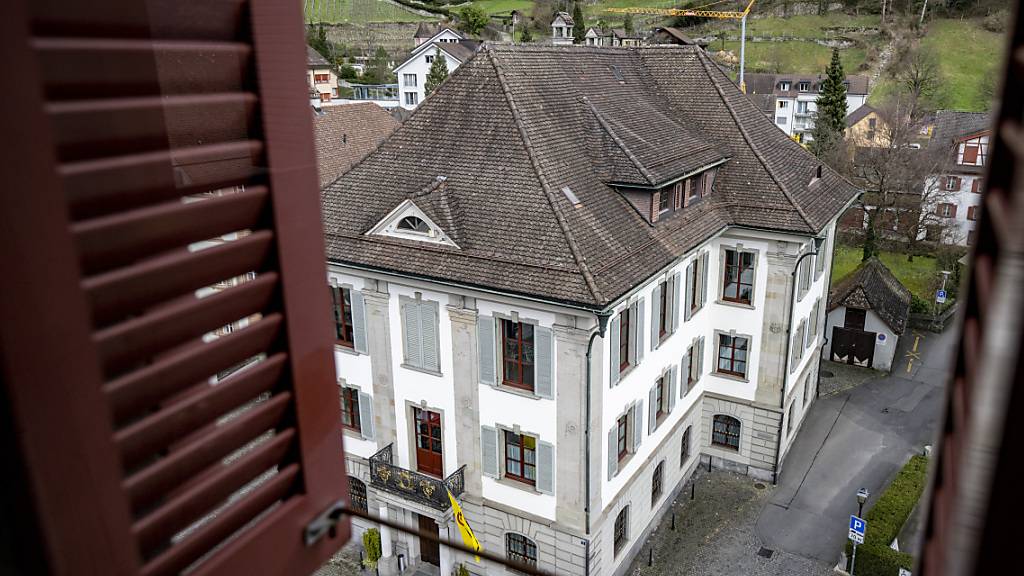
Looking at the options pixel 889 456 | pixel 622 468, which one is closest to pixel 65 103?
pixel 622 468

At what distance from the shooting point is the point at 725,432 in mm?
26281

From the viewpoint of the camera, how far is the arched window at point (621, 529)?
20531mm

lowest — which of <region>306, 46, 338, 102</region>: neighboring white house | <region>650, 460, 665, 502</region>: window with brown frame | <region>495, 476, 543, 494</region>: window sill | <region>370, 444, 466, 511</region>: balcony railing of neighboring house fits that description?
<region>650, 460, 665, 502</region>: window with brown frame

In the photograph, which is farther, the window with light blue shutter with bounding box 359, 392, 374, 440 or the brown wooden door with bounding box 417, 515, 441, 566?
the brown wooden door with bounding box 417, 515, 441, 566

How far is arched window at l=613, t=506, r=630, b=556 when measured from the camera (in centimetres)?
2053

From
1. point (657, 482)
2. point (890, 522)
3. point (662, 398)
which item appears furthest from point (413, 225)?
point (890, 522)

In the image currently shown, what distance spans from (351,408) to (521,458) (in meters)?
5.65

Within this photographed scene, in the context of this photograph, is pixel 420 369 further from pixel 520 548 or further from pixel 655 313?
pixel 655 313

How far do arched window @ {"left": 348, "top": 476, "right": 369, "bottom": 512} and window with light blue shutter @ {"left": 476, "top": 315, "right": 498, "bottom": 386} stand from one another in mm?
6668

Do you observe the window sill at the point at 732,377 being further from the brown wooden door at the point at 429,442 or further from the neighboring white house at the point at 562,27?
the neighboring white house at the point at 562,27

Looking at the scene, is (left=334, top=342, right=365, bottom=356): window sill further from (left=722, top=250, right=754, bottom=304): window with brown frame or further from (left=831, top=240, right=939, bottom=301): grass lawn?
(left=831, top=240, right=939, bottom=301): grass lawn

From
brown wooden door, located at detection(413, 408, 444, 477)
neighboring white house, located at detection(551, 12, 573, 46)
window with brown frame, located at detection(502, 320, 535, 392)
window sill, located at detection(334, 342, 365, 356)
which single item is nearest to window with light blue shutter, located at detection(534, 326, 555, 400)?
window with brown frame, located at detection(502, 320, 535, 392)

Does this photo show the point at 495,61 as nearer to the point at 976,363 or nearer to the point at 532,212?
the point at 532,212

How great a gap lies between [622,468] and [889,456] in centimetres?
1322
